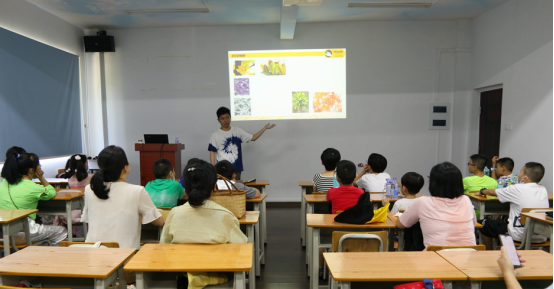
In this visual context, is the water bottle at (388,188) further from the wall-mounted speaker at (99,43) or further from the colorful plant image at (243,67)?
the wall-mounted speaker at (99,43)

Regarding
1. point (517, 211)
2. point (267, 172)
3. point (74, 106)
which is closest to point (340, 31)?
point (267, 172)

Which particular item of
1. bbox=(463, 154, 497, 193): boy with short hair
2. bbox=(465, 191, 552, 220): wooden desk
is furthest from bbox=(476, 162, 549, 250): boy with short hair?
bbox=(463, 154, 497, 193): boy with short hair

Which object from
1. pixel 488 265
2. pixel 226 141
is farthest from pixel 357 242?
pixel 226 141

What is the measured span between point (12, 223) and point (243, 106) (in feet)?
12.2

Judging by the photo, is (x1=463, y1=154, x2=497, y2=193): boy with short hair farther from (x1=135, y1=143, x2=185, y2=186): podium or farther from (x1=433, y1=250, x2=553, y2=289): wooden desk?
(x1=135, y1=143, x2=185, y2=186): podium

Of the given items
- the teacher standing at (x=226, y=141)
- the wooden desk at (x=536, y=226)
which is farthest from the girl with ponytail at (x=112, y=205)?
the wooden desk at (x=536, y=226)

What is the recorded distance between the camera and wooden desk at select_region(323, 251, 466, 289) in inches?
53.6

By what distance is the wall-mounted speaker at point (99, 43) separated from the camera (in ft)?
17.9

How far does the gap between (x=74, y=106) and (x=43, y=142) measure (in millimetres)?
888

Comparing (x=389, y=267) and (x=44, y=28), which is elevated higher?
(x=44, y=28)

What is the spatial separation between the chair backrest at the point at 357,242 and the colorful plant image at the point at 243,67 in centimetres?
406

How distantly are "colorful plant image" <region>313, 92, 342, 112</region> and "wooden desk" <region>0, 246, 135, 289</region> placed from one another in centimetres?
439

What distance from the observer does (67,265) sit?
58.0 inches

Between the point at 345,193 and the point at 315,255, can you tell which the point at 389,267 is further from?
the point at 345,193
